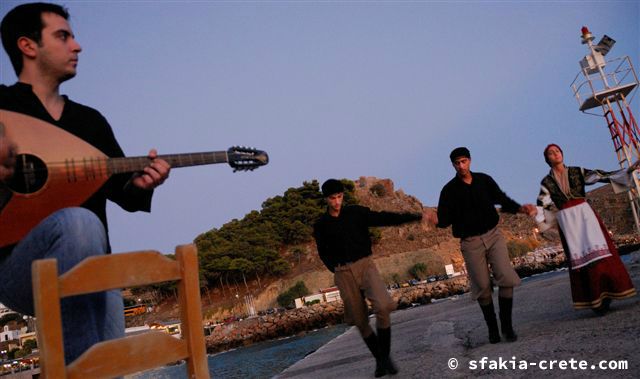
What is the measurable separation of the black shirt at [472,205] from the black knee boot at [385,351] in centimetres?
128

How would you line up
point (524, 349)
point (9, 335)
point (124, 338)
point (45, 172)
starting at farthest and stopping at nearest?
point (9, 335) → point (524, 349) → point (45, 172) → point (124, 338)

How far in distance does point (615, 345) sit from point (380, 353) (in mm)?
2062

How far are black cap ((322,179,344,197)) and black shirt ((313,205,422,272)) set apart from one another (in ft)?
0.70

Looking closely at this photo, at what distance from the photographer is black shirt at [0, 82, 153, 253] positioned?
7.18 ft

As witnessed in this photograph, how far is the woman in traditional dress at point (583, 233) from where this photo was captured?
202 inches

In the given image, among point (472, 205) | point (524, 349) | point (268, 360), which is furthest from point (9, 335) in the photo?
point (524, 349)

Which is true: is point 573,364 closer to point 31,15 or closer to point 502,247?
point 502,247

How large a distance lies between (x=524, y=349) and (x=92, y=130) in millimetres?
3435

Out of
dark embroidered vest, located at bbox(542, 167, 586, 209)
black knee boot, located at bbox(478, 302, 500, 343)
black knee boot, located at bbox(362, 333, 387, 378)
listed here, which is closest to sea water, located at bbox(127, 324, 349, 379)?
black knee boot, located at bbox(362, 333, 387, 378)

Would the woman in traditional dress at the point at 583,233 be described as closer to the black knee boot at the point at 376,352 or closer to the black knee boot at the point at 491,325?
the black knee boot at the point at 491,325

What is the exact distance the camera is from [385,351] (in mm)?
4754

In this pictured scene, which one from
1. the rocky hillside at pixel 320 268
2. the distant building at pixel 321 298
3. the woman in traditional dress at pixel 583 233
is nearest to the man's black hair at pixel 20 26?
the woman in traditional dress at pixel 583 233

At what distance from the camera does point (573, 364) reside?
3072 millimetres

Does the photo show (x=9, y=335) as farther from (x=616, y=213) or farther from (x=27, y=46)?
(x=616, y=213)
